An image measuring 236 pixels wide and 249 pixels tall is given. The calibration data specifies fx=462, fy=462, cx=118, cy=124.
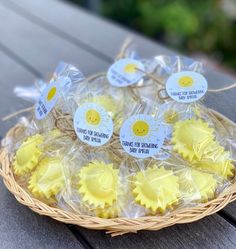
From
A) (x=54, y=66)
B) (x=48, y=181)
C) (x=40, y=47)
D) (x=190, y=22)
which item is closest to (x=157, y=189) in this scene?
(x=48, y=181)

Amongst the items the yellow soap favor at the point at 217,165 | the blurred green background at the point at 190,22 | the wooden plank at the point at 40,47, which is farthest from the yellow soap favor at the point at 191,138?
the blurred green background at the point at 190,22

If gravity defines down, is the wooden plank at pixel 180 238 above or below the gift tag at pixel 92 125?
below

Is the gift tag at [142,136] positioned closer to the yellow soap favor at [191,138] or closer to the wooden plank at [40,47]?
the yellow soap favor at [191,138]

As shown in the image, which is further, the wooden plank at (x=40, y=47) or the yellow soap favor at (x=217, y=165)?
the wooden plank at (x=40, y=47)

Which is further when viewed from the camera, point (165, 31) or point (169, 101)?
point (165, 31)

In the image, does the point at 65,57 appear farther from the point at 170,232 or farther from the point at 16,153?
the point at 170,232

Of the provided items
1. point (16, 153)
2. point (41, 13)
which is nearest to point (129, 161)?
point (16, 153)

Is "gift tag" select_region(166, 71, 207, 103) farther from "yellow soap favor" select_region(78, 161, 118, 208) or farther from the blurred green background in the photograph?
the blurred green background
